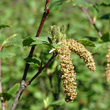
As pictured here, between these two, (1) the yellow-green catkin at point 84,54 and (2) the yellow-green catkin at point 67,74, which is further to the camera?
(1) the yellow-green catkin at point 84,54

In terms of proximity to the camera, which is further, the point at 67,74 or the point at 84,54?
the point at 84,54

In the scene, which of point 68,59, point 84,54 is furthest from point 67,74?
point 84,54

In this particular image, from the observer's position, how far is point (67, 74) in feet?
4.10

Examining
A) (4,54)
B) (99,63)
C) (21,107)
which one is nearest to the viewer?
(4,54)

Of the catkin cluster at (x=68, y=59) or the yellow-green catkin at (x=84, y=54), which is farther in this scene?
the yellow-green catkin at (x=84, y=54)

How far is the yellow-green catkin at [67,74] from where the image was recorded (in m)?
1.21

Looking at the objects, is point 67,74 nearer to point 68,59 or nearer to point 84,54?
point 68,59

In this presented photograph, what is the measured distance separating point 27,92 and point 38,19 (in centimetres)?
139

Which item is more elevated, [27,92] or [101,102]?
[27,92]

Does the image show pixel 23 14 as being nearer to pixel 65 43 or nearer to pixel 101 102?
pixel 101 102

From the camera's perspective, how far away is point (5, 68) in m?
3.82

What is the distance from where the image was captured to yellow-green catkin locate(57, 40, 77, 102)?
121 cm

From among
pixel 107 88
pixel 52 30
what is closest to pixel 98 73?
pixel 107 88

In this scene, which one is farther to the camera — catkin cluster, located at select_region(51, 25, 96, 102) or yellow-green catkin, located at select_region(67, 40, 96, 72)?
yellow-green catkin, located at select_region(67, 40, 96, 72)
